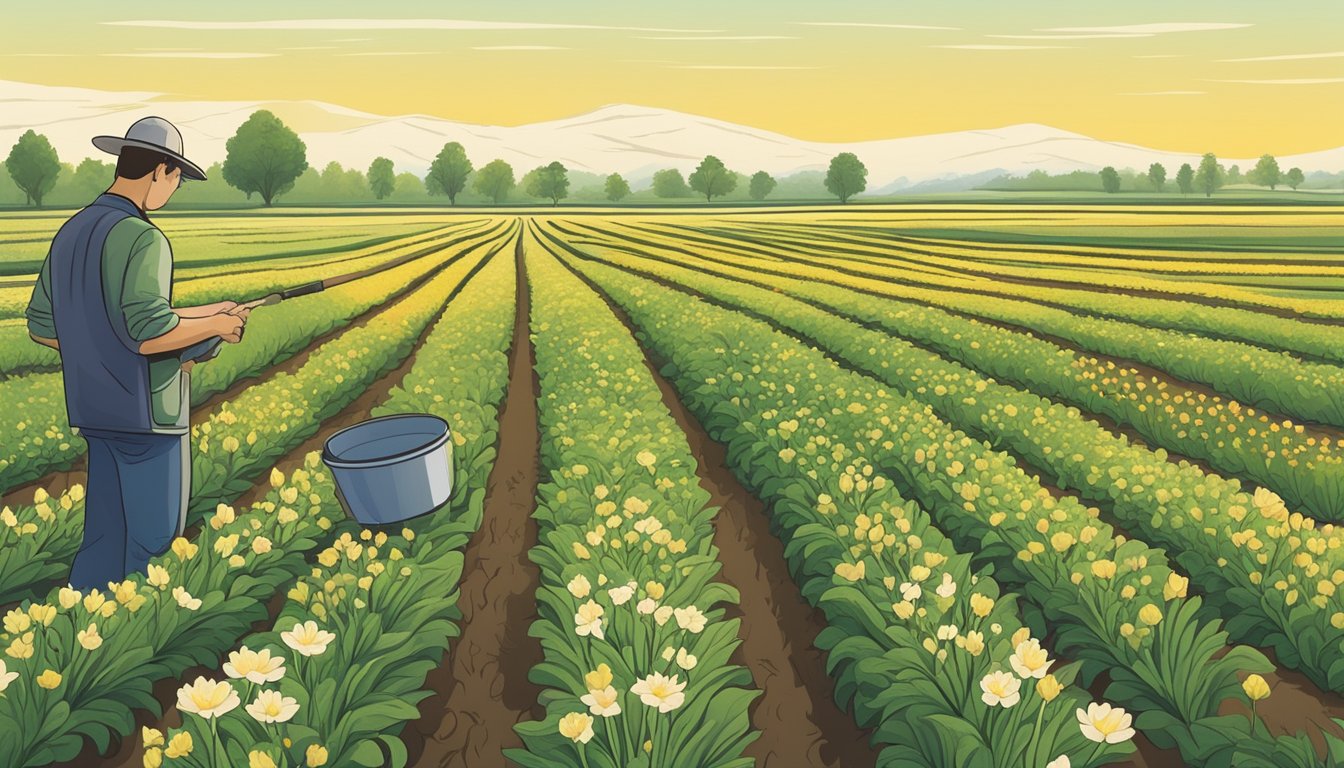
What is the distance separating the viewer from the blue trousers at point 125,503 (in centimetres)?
456

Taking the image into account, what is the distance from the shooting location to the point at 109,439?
4.51 meters

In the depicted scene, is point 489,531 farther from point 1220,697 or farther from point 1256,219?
point 1256,219

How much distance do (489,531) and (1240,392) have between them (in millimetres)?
11681

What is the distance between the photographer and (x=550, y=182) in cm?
14388

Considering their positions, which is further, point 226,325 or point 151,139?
point 226,325

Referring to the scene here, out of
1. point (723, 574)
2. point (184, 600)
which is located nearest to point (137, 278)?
point (184, 600)

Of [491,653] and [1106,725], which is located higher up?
[1106,725]

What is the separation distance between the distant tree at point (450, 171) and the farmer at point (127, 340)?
140 meters

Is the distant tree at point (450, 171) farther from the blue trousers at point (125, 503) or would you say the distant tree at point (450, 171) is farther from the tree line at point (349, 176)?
the blue trousers at point (125, 503)

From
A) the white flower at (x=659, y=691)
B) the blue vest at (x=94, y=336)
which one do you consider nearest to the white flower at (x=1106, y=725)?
the white flower at (x=659, y=691)

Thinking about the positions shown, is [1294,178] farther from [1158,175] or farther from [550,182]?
[550,182]

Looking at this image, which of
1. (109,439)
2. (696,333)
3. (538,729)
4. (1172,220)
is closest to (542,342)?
(696,333)

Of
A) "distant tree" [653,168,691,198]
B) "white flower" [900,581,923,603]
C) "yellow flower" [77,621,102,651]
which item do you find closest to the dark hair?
"yellow flower" [77,621,102,651]

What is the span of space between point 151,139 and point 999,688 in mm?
5542
